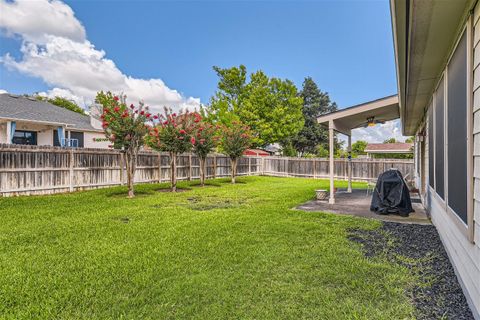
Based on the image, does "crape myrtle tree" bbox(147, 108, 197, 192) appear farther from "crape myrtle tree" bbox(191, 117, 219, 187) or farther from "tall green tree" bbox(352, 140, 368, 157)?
"tall green tree" bbox(352, 140, 368, 157)

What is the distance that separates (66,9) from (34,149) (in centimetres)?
898

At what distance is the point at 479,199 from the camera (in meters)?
1.91

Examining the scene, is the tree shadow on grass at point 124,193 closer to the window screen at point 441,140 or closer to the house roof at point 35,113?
the window screen at point 441,140

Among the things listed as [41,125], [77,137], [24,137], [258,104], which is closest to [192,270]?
[41,125]

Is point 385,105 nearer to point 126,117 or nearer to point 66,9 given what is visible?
point 126,117

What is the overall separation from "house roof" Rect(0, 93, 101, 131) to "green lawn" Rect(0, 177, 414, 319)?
10610mm

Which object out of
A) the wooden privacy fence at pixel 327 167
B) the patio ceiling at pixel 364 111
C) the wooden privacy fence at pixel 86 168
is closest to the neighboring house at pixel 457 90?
the patio ceiling at pixel 364 111

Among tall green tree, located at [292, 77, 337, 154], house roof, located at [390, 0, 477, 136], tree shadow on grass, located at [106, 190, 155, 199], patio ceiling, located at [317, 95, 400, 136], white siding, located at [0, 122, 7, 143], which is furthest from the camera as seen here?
tall green tree, located at [292, 77, 337, 154]

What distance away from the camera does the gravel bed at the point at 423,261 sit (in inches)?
86.9

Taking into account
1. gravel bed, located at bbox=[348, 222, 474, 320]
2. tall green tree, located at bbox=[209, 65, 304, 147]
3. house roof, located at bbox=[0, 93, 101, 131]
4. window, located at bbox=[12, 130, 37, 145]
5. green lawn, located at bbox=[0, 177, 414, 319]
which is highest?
tall green tree, located at bbox=[209, 65, 304, 147]

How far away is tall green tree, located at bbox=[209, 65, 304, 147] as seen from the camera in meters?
24.6

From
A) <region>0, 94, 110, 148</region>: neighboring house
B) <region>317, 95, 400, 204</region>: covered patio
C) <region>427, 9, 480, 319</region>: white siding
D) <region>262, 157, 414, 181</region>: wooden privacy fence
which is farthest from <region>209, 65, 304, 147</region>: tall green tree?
<region>427, 9, 480, 319</region>: white siding

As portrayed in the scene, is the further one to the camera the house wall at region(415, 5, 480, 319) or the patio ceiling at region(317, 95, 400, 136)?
the patio ceiling at region(317, 95, 400, 136)

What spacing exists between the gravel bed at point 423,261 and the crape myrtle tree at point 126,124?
22.0ft
